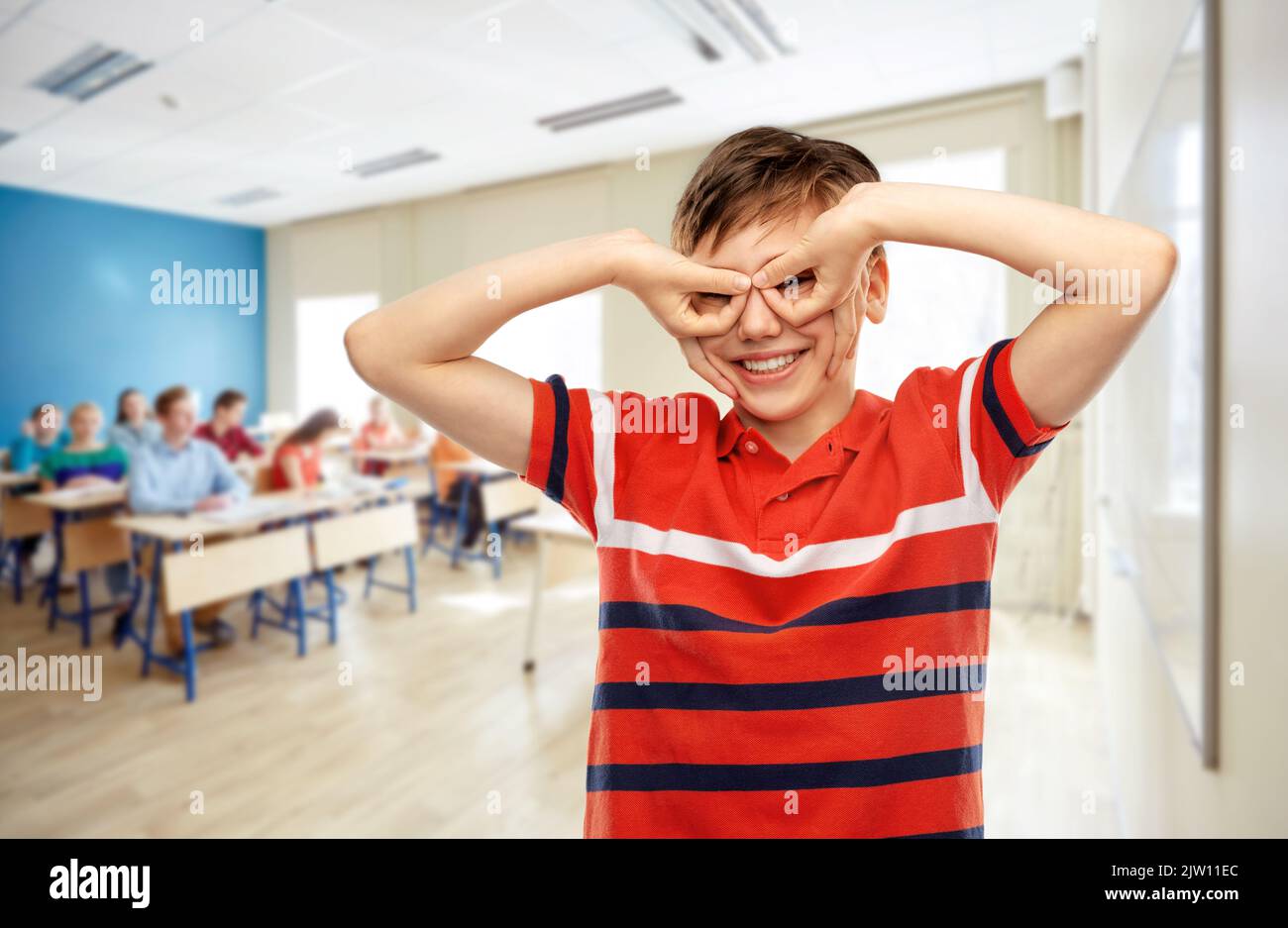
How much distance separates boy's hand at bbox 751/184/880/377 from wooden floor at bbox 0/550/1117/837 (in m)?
2.15

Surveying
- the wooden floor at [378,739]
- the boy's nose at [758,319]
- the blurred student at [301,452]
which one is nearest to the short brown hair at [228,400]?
the blurred student at [301,452]

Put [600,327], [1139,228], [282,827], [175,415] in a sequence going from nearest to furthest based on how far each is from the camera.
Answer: [1139,228] < [282,827] < [175,415] < [600,327]

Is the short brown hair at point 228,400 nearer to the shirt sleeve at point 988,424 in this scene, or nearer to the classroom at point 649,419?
the classroom at point 649,419

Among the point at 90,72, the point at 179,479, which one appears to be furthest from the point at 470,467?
the point at 90,72

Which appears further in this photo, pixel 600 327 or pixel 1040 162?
pixel 600 327

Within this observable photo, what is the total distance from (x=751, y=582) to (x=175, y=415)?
4281mm

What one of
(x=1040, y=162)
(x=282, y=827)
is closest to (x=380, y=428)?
(x=282, y=827)

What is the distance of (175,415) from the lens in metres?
4.07

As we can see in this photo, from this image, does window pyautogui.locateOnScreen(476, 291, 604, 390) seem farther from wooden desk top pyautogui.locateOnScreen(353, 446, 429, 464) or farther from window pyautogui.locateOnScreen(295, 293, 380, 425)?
window pyautogui.locateOnScreen(295, 293, 380, 425)

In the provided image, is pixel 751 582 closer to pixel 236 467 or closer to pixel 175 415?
pixel 175 415

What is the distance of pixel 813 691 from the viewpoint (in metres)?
0.71

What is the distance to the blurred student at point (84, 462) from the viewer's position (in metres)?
4.80

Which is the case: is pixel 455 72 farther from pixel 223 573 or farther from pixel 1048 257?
pixel 1048 257

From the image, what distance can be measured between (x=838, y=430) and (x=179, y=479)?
4.30 meters
